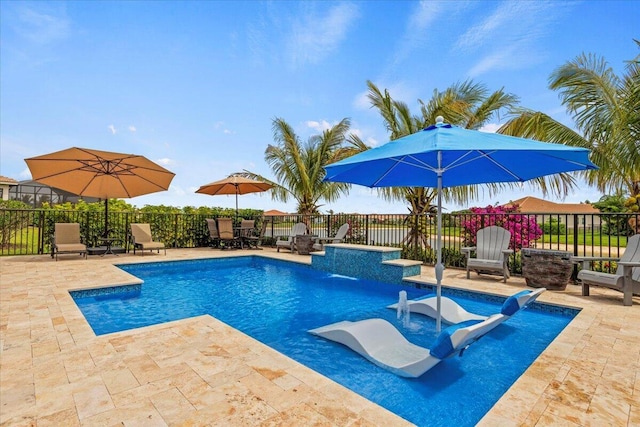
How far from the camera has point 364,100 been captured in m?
10.4

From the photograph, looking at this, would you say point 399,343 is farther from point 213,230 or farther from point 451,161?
point 213,230

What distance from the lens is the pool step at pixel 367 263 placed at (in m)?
6.51

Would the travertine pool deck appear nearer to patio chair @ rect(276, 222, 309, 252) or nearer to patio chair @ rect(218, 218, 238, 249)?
patio chair @ rect(276, 222, 309, 252)

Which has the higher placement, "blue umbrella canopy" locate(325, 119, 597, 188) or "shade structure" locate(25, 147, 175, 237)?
"shade structure" locate(25, 147, 175, 237)

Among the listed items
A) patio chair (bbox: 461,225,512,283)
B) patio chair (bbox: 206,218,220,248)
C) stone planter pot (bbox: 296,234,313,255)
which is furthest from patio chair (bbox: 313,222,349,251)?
patio chair (bbox: 206,218,220,248)

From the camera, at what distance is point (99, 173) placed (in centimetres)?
889

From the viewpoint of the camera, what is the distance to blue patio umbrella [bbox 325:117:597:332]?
8.71 ft

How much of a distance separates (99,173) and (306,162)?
7.21 meters

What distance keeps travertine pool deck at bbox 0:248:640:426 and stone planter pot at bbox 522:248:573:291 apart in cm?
164

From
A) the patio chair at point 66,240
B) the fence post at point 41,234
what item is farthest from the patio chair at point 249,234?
the fence post at point 41,234

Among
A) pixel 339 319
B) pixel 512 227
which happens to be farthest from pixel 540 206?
pixel 339 319

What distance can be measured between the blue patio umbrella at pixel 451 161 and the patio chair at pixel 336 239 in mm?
4575

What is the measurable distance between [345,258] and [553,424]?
5.79 meters

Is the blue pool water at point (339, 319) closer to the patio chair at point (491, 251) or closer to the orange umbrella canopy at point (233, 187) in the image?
the patio chair at point (491, 251)
